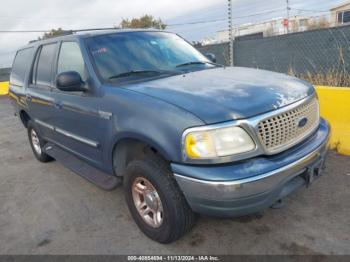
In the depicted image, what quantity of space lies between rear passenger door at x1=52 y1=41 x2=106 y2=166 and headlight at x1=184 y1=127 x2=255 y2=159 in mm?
1188

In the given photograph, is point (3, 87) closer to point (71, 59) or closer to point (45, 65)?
point (45, 65)

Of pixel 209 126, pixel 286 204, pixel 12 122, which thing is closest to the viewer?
pixel 209 126

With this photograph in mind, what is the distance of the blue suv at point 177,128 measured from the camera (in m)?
2.31

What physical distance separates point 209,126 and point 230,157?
0.88 ft

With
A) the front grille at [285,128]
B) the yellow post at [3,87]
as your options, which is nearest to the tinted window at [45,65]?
the front grille at [285,128]

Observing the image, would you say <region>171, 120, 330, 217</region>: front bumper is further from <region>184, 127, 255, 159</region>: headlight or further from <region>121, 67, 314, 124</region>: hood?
<region>121, 67, 314, 124</region>: hood

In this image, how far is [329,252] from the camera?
8.64 ft

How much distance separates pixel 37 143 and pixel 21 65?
134cm

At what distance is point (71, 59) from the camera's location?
3.72 meters

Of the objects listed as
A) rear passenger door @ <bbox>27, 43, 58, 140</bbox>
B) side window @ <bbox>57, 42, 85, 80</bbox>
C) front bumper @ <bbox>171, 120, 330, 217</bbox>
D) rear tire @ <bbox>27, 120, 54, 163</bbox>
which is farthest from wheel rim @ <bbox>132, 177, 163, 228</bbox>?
rear tire @ <bbox>27, 120, 54, 163</bbox>

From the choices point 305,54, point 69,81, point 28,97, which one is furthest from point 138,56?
point 305,54

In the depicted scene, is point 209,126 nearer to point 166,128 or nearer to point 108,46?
point 166,128

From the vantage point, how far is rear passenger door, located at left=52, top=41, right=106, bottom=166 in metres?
3.26

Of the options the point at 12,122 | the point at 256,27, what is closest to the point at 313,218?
the point at 12,122
